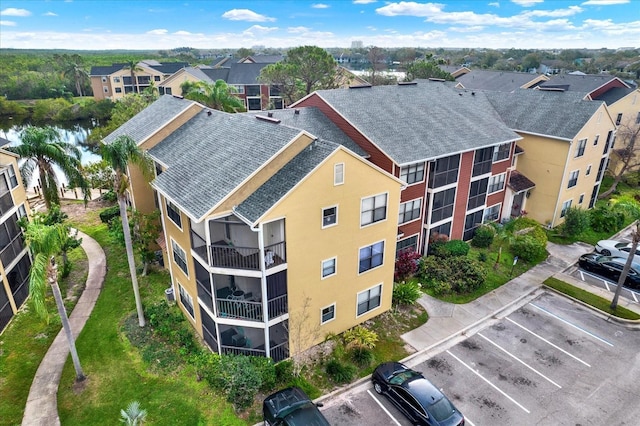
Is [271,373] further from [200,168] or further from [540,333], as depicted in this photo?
[540,333]

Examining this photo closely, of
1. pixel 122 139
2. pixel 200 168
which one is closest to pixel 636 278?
pixel 200 168

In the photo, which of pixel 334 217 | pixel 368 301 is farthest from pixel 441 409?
pixel 334 217

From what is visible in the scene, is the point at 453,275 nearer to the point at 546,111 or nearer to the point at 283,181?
the point at 283,181

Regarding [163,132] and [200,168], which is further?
[163,132]

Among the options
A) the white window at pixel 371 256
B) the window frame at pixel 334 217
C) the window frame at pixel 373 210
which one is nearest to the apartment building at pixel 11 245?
the window frame at pixel 334 217

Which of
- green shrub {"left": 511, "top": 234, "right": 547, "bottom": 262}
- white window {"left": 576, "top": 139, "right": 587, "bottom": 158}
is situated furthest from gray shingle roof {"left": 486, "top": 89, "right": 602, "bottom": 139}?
green shrub {"left": 511, "top": 234, "right": 547, "bottom": 262}

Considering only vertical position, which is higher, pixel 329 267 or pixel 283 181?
pixel 283 181

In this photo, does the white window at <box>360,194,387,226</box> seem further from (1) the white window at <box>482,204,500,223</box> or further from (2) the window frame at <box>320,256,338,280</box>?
(1) the white window at <box>482,204,500,223</box>
